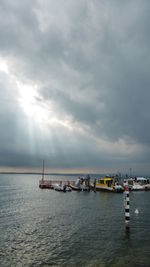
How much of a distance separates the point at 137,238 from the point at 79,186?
1789 inches

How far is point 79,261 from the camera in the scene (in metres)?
11.8

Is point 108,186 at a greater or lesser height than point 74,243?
lesser

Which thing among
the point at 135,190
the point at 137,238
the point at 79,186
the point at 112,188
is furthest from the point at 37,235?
the point at 135,190

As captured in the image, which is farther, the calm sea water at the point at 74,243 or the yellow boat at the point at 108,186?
the yellow boat at the point at 108,186

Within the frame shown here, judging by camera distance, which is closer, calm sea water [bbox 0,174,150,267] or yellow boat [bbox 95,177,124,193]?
calm sea water [bbox 0,174,150,267]

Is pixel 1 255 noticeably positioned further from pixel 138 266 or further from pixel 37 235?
pixel 138 266

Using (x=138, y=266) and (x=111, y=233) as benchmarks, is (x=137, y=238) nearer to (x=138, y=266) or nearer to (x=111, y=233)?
(x=111, y=233)

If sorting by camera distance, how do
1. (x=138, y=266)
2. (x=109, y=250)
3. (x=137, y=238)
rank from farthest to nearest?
(x=137, y=238) → (x=109, y=250) → (x=138, y=266)

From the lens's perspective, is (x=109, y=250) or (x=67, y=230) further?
(x=67, y=230)

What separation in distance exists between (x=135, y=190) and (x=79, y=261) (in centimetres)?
5424

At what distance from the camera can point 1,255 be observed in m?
12.8

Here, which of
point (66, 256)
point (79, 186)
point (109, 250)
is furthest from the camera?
point (79, 186)

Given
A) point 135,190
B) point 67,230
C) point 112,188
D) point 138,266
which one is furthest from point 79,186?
point 138,266

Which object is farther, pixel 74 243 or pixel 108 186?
pixel 108 186
